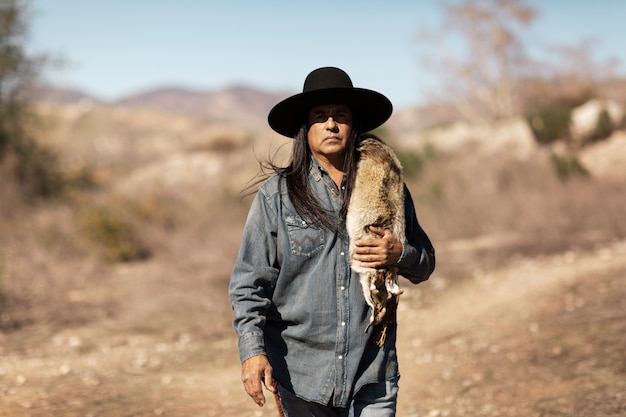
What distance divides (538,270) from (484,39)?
25349 millimetres

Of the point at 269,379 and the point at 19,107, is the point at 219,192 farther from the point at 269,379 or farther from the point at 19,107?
the point at 269,379

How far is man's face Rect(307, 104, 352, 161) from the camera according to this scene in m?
2.44

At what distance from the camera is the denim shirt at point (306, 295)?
237 cm

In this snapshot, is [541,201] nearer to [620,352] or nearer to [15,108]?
[620,352]

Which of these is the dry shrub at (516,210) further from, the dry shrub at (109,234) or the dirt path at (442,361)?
the dry shrub at (109,234)

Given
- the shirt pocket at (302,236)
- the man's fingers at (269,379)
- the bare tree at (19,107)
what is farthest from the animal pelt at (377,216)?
the bare tree at (19,107)

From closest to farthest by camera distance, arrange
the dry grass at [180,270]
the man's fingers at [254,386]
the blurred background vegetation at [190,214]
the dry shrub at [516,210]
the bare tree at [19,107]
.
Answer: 1. the man's fingers at [254,386]
2. the dry grass at [180,270]
3. the blurred background vegetation at [190,214]
4. the dry shrub at [516,210]
5. the bare tree at [19,107]

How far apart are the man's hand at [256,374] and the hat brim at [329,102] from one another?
0.85 meters

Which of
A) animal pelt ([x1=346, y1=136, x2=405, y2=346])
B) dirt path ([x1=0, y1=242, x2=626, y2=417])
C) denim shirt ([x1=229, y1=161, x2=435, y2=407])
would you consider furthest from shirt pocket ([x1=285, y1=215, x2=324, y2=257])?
dirt path ([x1=0, y1=242, x2=626, y2=417])

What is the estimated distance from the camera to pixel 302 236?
239cm

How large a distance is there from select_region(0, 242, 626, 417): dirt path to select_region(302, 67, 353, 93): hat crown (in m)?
3.29

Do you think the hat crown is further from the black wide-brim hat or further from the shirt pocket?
the shirt pocket

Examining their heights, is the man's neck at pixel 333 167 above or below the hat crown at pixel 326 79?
below

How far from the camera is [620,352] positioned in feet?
19.3
